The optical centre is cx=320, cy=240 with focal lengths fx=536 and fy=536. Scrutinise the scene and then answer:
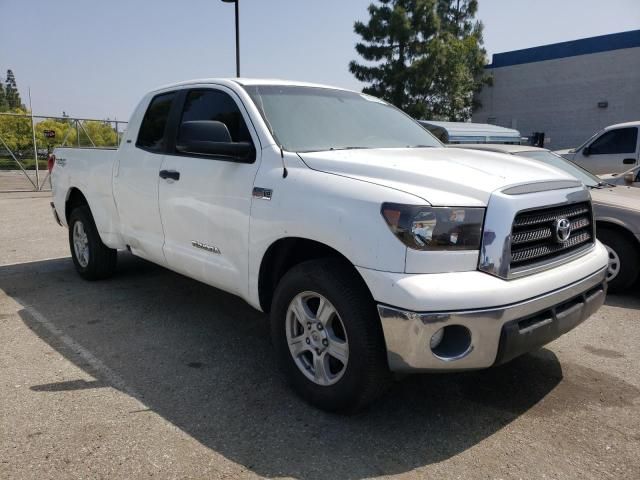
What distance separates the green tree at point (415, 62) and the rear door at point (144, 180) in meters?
25.1


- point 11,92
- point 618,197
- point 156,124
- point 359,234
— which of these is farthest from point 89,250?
point 11,92

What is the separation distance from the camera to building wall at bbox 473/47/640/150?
25.1 metres

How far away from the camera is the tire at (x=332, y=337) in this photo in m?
2.72

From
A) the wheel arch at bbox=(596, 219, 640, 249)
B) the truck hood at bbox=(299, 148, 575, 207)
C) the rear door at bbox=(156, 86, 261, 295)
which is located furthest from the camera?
the wheel arch at bbox=(596, 219, 640, 249)

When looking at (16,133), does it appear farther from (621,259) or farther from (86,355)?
(621,259)

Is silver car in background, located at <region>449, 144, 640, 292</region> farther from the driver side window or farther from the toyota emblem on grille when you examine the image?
the driver side window

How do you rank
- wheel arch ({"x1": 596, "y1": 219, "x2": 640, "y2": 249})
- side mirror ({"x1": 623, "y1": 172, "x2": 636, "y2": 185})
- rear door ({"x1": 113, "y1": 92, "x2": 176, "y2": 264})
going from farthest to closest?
side mirror ({"x1": 623, "y1": 172, "x2": 636, "y2": 185})
wheel arch ({"x1": 596, "y1": 219, "x2": 640, "y2": 249})
rear door ({"x1": 113, "y1": 92, "x2": 176, "y2": 264})

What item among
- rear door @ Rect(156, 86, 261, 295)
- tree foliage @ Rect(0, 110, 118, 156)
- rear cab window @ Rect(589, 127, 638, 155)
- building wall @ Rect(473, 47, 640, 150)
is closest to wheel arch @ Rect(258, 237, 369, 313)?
rear door @ Rect(156, 86, 261, 295)

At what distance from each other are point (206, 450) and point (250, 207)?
1.42 meters

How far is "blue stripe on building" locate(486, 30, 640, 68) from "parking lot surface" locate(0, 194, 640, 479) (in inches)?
986

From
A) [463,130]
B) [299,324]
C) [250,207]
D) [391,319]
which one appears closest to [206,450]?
[299,324]

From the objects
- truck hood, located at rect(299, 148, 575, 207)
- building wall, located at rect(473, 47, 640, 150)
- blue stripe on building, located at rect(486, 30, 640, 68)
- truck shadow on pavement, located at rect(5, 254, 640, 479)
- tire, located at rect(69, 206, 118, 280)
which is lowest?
truck shadow on pavement, located at rect(5, 254, 640, 479)

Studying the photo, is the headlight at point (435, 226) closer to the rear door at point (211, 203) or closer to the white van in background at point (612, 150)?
the rear door at point (211, 203)

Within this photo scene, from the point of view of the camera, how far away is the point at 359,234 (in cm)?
266
